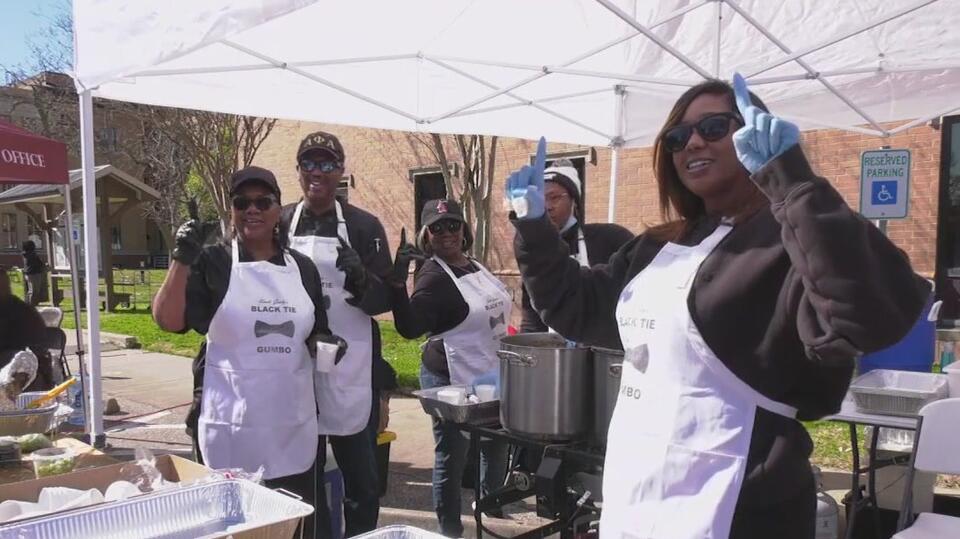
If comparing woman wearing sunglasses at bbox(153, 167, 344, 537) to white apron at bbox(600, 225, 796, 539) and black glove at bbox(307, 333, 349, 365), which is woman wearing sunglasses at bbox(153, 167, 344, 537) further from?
white apron at bbox(600, 225, 796, 539)

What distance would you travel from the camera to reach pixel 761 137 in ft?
4.05

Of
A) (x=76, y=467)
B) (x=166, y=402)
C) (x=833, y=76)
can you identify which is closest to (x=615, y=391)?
(x=76, y=467)

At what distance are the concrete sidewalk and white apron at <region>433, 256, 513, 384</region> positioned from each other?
1060 millimetres

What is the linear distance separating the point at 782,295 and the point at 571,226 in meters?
2.19

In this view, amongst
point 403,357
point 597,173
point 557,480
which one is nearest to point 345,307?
point 557,480

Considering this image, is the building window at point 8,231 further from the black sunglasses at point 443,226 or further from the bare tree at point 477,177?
the black sunglasses at point 443,226

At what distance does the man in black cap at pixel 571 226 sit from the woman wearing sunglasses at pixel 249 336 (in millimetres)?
1268

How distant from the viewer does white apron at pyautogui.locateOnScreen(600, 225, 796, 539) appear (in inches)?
55.9

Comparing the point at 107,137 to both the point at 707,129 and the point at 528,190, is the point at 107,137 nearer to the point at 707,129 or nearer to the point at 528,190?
the point at 528,190

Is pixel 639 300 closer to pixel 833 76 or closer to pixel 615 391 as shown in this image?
pixel 615 391

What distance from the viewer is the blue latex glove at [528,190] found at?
5.77ft

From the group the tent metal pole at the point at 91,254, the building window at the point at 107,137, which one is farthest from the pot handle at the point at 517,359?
the building window at the point at 107,137

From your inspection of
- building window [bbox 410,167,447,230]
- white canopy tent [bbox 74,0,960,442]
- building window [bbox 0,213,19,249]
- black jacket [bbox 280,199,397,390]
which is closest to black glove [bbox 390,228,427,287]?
black jacket [bbox 280,199,397,390]

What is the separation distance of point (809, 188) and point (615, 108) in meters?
4.36
